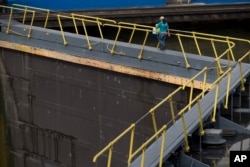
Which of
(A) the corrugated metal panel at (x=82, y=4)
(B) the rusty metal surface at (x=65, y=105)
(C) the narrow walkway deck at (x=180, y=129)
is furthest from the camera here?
(A) the corrugated metal panel at (x=82, y=4)

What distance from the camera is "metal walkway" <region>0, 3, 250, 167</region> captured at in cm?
805

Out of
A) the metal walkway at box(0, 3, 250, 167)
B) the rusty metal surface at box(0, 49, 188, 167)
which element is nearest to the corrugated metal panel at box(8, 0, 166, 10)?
the metal walkway at box(0, 3, 250, 167)

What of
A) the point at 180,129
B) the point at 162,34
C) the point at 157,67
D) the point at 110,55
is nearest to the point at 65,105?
the point at 110,55

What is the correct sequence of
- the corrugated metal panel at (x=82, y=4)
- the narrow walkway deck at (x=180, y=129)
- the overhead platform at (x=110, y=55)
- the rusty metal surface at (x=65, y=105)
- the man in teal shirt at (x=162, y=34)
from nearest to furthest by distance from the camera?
the narrow walkway deck at (x=180, y=129) → the overhead platform at (x=110, y=55) → the man in teal shirt at (x=162, y=34) → the rusty metal surface at (x=65, y=105) → the corrugated metal panel at (x=82, y=4)

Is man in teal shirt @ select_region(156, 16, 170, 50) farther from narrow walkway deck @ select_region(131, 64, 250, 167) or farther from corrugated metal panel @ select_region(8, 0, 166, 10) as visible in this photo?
corrugated metal panel @ select_region(8, 0, 166, 10)

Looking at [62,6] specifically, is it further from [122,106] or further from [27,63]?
[122,106]

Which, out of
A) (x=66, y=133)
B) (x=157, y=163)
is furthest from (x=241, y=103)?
(x=66, y=133)

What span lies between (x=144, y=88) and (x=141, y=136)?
4.55 ft

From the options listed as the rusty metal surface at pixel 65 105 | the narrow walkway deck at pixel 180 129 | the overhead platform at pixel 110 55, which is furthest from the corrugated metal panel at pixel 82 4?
the narrow walkway deck at pixel 180 129

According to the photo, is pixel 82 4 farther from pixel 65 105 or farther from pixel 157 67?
pixel 157 67

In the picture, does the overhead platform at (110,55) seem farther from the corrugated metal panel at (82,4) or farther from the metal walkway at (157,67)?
the corrugated metal panel at (82,4)

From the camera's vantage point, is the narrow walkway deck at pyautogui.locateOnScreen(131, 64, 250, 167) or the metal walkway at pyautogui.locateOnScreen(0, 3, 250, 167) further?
the metal walkway at pyautogui.locateOnScreen(0, 3, 250, 167)

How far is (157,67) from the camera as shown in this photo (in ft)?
40.2

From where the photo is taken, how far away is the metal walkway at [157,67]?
805cm
